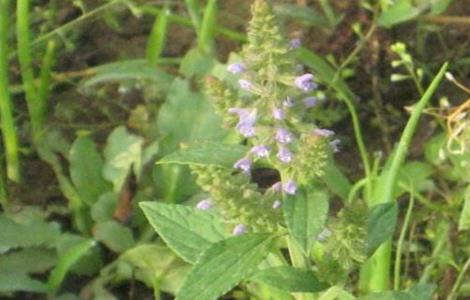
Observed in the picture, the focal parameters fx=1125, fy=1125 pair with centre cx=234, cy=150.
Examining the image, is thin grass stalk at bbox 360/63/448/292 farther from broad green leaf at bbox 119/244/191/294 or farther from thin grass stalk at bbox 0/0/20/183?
thin grass stalk at bbox 0/0/20/183

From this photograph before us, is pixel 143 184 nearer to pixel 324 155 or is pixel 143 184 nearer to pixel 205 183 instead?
pixel 205 183

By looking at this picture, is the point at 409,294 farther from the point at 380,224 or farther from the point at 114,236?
the point at 114,236

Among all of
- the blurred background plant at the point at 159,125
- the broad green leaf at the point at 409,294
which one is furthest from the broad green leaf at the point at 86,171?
the broad green leaf at the point at 409,294

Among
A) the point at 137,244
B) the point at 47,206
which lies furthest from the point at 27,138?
the point at 137,244

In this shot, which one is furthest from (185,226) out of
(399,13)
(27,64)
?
(399,13)

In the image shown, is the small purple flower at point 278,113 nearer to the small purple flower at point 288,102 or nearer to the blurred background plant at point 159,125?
the small purple flower at point 288,102

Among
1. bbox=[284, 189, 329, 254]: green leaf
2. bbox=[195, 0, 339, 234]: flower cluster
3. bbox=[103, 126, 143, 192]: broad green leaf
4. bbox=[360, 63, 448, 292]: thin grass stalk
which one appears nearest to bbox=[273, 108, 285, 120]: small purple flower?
bbox=[195, 0, 339, 234]: flower cluster
